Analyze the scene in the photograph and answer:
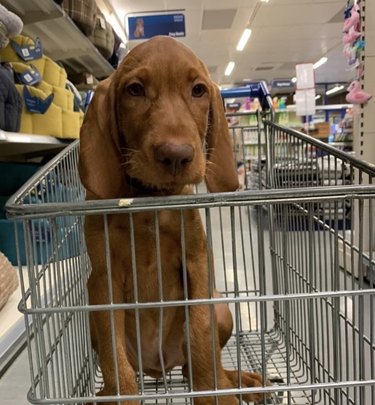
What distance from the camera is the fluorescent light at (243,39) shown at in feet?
26.1

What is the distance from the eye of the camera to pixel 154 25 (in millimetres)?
5418

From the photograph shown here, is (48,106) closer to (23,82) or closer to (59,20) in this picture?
(23,82)

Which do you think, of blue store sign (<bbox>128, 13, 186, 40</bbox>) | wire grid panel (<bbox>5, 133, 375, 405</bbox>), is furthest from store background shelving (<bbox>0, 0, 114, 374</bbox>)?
blue store sign (<bbox>128, 13, 186, 40</bbox>)

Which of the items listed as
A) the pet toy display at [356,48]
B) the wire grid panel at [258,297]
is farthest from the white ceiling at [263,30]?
the wire grid panel at [258,297]

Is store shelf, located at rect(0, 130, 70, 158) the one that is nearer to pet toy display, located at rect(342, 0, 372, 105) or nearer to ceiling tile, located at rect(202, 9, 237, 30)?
pet toy display, located at rect(342, 0, 372, 105)

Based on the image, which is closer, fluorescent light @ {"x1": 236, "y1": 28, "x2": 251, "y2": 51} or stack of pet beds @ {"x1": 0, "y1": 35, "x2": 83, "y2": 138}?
stack of pet beds @ {"x1": 0, "y1": 35, "x2": 83, "y2": 138}

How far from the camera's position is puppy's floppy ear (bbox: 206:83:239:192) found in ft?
3.01

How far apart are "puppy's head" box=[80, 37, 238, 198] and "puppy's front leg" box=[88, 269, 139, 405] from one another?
0.16 metres

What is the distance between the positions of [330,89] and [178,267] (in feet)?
49.7

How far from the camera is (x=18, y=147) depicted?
7.52 ft

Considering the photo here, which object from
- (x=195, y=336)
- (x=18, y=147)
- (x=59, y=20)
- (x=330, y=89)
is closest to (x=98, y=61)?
(x=59, y=20)

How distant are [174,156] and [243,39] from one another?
838 centimetres

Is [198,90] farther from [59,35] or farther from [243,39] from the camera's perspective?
[243,39]

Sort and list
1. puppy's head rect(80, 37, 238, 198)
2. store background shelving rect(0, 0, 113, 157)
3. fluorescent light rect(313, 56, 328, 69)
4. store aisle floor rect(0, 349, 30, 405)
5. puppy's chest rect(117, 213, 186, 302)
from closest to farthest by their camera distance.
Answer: puppy's head rect(80, 37, 238, 198) → puppy's chest rect(117, 213, 186, 302) → store aisle floor rect(0, 349, 30, 405) → store background shelving rect(0, 0, 113, 157) → fluorescent light rect(313, 56, 328, 69)
